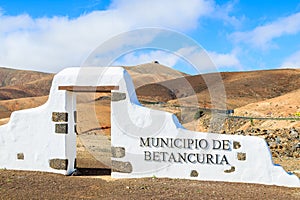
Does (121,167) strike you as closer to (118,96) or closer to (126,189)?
(126,189)

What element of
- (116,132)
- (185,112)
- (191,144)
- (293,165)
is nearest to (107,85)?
(116,132)

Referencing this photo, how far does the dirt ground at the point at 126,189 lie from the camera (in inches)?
259

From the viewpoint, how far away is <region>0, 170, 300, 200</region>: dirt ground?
657cm

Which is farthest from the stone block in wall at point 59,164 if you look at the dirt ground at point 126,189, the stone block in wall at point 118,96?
the stone block in wall at point 118,96

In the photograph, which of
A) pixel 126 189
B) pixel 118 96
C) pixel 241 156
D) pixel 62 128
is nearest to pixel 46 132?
pixel 62 128

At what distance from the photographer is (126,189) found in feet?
23.5

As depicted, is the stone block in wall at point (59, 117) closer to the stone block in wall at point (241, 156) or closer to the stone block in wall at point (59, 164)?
the stone block in wall at point (59, 164)

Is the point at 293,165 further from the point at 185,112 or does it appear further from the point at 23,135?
the point at 185,112

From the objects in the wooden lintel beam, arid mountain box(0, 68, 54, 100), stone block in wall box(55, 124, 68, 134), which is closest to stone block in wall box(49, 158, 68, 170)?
stone block in wall box(55, 124, 68, 134)

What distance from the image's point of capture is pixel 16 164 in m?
8.96

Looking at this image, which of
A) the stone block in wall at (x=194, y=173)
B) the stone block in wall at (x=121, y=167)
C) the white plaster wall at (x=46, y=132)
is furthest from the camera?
the white plaster wall at (x=46, y=132)

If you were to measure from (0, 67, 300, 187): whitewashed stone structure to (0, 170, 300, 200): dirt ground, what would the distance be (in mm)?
287

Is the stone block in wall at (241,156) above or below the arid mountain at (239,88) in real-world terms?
below

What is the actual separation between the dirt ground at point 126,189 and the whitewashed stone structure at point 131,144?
0.29 m
